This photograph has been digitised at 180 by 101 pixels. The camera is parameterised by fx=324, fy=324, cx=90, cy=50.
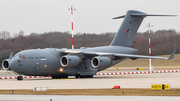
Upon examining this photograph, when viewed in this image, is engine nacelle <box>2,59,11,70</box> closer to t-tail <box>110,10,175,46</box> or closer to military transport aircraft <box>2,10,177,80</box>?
military transport aircraft <box>2,10,177,80</box>

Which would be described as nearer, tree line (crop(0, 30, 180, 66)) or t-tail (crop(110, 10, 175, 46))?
t-tail (crop(110, 10, 175, 46))

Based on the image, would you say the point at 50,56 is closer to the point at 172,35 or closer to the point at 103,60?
the point at 103,60

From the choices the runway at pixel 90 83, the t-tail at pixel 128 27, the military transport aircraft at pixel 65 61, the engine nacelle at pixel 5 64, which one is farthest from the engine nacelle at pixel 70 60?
the t-tail at pixel 128 27

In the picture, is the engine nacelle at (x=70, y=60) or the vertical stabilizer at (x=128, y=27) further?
the vertical stabilizer at (x=128, y=27)

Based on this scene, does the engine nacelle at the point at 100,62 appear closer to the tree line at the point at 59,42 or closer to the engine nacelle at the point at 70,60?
the engine nacelle at the point at 70,60

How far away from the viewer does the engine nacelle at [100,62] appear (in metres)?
28.5

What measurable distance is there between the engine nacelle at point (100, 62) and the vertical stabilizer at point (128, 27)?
450 cm

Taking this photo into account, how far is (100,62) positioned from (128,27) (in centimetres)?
642

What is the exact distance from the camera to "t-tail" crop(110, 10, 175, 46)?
108 ft

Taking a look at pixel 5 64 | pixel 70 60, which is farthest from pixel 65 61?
pixel 5 64

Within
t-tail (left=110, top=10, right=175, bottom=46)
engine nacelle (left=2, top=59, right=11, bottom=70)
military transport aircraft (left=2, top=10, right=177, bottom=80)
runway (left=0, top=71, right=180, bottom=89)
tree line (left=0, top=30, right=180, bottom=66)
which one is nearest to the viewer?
runway (left=0, top=71, right=180, bottom=89)

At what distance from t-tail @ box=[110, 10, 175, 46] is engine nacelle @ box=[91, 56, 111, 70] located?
450 centimetres

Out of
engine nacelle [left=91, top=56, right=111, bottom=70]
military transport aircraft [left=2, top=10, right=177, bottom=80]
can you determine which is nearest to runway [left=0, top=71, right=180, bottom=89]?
military transport aircraft [left=2, top=10, right=177, bottom=80]

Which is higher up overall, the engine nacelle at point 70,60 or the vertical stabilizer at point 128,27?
the vertical stabilizer at point 128,27
